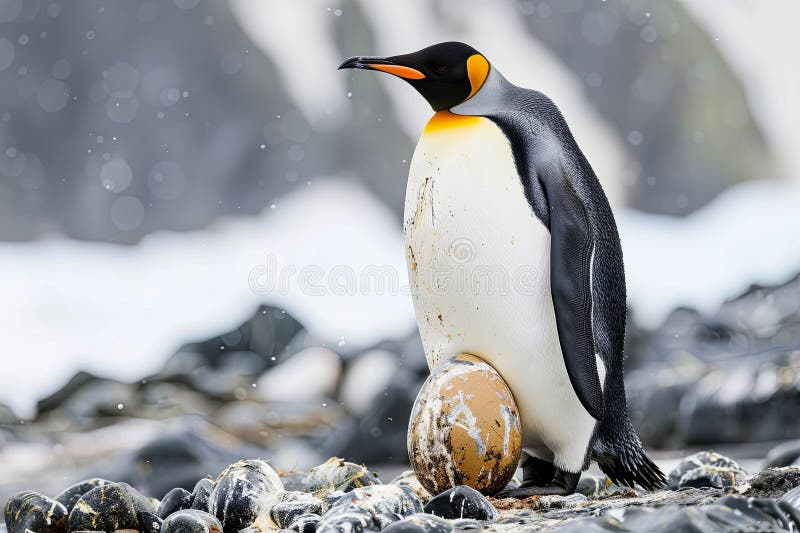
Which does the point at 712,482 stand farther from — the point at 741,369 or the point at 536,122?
the point at 741,369

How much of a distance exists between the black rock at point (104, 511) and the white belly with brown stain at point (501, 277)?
89 centimetres

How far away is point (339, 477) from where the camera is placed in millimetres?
2057

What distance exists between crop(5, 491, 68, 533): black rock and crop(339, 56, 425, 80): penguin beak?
1.29 m

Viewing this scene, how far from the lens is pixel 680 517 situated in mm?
1067

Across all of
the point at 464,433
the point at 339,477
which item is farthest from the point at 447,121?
the point at 339,477

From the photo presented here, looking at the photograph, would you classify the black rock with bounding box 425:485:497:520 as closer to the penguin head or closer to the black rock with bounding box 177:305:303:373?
the penguin head

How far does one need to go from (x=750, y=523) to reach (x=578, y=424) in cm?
92

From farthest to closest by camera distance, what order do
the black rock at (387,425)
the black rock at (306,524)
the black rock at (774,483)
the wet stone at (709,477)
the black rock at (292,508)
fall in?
the black rock at (387,425) < the wet stone at (709,477) < the black rock at (292,508) < the black rock at (306,524) < the black rock at (774,483)

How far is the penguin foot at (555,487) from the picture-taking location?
192 cm

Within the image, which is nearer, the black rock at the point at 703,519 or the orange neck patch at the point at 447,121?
the black rock at the point at 703,519

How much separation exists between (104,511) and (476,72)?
4.57ft

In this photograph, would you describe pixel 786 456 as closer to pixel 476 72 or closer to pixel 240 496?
pixel 476 72

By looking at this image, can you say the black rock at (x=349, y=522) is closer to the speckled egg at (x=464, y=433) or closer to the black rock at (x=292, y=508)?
the black rock at (x=292, y=508)

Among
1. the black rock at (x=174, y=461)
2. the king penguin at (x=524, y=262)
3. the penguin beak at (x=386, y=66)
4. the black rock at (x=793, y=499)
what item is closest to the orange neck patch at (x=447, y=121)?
the king penguin at (x=524, y=262)
